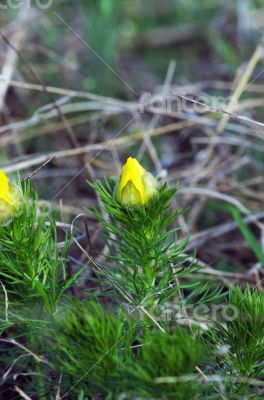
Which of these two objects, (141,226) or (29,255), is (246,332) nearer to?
(141,226)

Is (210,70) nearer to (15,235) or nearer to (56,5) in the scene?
(56,5)
